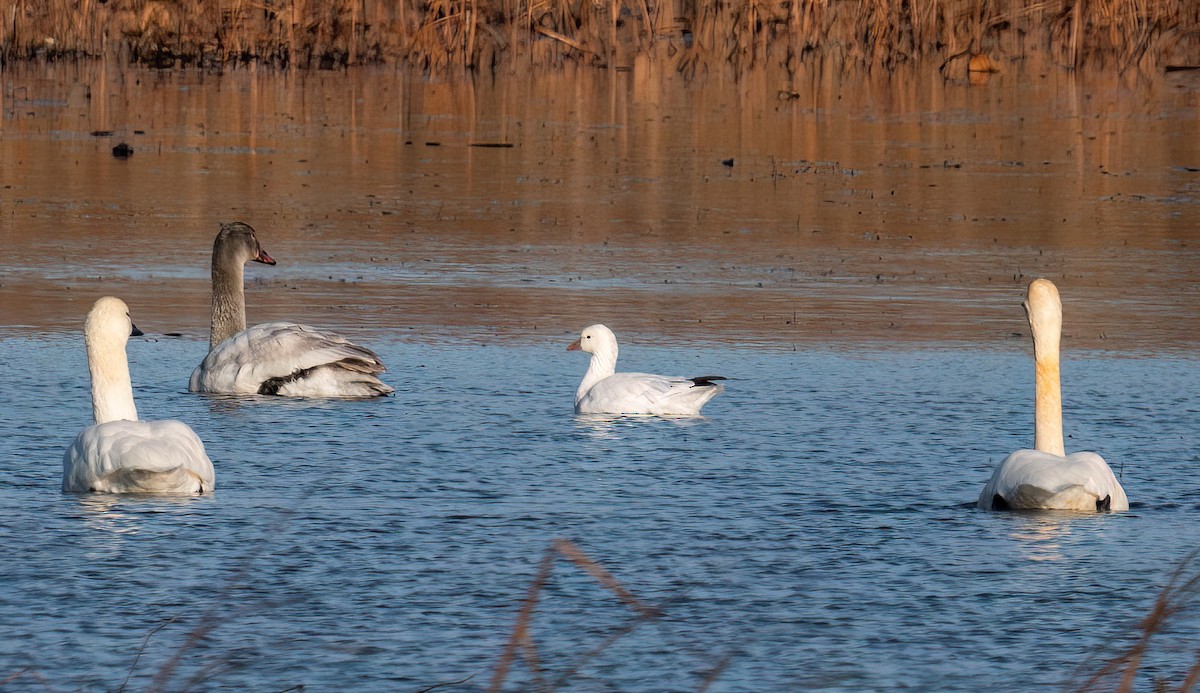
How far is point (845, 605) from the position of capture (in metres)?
6.61

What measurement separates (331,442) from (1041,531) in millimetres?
3390

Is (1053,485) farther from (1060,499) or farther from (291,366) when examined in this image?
(291,366)

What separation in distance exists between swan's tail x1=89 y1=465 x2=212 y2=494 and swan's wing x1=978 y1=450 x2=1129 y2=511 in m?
3.07

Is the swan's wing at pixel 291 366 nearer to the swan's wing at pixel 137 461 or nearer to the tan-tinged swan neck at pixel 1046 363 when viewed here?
the swan's wing at pixel 137 461

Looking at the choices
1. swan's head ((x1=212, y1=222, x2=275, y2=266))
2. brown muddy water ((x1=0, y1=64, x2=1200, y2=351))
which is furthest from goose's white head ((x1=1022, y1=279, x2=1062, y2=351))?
swan's head ((x1=212, y1=222, x2=275, y2=266))

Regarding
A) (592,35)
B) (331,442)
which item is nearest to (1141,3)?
(592,35)

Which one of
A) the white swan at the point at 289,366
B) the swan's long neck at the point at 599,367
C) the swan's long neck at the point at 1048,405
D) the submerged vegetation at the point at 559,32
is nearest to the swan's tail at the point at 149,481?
the white swan at the point at 289,366

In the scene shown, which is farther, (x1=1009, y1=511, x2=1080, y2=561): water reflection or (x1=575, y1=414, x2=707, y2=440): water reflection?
(x1=575, y1=414, x2=707, y2=440): water reflection

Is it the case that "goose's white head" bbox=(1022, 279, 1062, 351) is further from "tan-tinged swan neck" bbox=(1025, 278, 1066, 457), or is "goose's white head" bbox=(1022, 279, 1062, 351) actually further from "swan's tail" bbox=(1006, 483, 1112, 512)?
"swan's tail" bbox=(1006, 483, 1112, 512)

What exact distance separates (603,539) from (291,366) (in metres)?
3.76

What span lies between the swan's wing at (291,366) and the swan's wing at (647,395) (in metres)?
1.17

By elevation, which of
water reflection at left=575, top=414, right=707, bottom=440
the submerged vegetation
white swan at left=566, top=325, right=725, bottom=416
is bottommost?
water reflection at left=575, top=414, right=707, bottom=440

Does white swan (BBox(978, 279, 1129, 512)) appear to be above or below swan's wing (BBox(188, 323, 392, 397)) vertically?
below

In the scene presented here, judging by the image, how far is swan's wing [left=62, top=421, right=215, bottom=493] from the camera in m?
7.94
